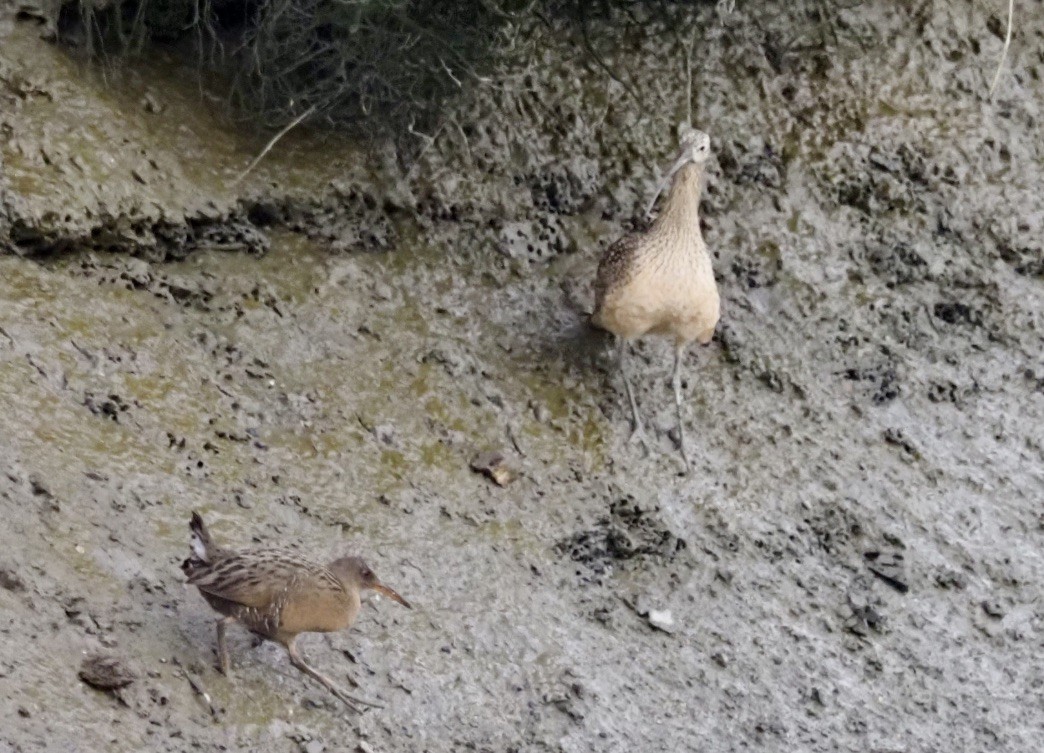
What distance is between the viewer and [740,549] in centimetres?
696

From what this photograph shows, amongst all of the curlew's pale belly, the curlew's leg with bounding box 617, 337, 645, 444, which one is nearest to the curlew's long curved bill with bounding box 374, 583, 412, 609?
the curlew's leg with bounding box 617, 337, 645, 444

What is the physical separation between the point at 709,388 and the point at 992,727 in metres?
2.03

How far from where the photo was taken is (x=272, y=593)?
17.6 feet

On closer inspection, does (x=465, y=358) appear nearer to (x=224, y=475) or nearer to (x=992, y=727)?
(x=224, y=475)

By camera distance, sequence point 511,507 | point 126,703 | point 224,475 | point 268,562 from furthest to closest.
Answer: point 511,507
point 224,475
point 268,562
point 126,703

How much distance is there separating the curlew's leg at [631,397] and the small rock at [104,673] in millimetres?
2913

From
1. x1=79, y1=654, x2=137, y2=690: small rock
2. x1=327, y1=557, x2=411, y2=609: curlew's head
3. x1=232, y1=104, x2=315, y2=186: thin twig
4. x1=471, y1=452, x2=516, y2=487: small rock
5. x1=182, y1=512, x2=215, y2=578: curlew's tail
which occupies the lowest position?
x1=471, y1=452, x2=516, y2=487: small rock

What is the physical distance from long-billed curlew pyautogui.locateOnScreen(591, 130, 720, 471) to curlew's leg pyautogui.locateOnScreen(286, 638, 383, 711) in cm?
228

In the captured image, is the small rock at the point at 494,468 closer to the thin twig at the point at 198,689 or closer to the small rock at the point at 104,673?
the thin twig at the point at 198,689

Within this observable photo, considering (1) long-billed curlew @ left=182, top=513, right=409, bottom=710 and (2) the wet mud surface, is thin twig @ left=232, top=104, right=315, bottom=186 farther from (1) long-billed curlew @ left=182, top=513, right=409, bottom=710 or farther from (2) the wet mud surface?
(1) long-billed curlew @ left=182, top=513, right=409, bottom=710

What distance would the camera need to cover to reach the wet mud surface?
5.72 metres

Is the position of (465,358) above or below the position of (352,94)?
below

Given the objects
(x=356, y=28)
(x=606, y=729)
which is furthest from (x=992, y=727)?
(x=356, y=28)

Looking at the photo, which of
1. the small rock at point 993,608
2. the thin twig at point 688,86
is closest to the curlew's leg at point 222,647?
the small rock at point 993,608
